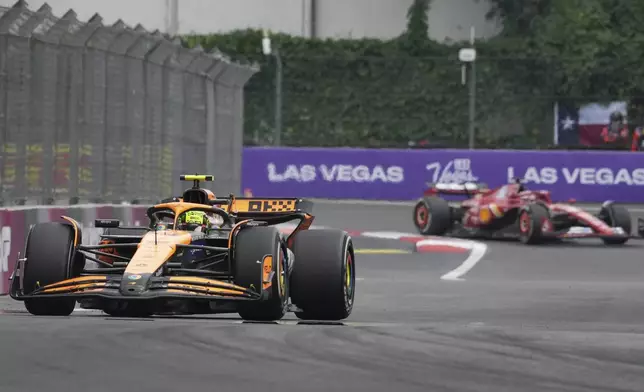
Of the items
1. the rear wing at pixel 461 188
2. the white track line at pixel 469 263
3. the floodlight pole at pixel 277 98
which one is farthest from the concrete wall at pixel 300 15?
the white track line at pixel 469 263

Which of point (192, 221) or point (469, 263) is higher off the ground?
point (192, 221)

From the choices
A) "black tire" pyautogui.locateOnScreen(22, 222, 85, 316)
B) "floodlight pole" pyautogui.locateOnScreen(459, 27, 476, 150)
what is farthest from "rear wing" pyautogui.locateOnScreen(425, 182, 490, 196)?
"black tire" pyautogui.locateOnScreen(22, 222, 85, 316)

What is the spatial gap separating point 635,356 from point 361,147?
2752 cm

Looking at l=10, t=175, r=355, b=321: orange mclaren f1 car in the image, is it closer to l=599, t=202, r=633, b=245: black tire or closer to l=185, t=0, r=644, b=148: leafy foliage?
l=599, t=202, r=633, b=245: black tire

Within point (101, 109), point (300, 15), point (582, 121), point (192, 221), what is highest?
point (300, 15)

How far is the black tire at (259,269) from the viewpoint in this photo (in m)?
10.5

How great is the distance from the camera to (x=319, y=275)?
11219mm

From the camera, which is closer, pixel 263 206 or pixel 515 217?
pixel 263 206

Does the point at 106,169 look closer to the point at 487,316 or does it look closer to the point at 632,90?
the point at 487,316

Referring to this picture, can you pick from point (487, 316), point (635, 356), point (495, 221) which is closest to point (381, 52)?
point (495, 221)

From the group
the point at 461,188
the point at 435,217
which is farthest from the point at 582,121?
the point at 435,217

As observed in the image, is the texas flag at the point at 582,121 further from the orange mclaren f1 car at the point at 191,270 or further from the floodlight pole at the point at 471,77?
the orange mclaren f1 car at the point at 191,270

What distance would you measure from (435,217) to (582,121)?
11.4 meters

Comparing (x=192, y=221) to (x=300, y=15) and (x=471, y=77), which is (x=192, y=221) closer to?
(x=471, y=77)
